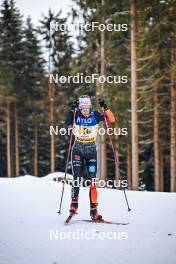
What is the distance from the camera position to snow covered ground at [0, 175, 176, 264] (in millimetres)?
4918

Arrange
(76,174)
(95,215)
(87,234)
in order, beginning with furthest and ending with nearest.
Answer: (76,174) < (95,215) < (87,234)

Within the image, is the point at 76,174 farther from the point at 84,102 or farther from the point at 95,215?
the point at 84,102

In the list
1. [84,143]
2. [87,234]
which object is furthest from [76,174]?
[87,234]

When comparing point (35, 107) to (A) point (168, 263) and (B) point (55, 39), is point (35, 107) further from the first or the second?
(A) point (168, 263)

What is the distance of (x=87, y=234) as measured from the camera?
5.93 m

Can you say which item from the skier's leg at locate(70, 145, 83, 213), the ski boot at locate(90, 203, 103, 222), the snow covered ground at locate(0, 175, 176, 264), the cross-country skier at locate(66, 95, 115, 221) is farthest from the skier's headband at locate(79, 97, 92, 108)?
the snow covered ground at locate(0, 175, 176, 264)

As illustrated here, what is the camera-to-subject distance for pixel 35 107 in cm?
3269

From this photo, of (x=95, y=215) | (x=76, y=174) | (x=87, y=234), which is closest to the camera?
(x=87, y=234)

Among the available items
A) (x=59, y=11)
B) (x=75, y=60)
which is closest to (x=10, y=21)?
(x=59, y=11)

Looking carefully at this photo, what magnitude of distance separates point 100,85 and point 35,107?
14.8 metres

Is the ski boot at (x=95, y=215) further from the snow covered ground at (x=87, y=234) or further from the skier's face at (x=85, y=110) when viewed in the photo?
the skier's face at (x=85, y=110)

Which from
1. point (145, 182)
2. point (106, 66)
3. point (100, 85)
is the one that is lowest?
point (145, 182)

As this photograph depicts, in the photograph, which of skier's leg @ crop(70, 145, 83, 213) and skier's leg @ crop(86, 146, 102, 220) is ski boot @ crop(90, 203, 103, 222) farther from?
skier's leg @ crop(70, 145, 83, 213)

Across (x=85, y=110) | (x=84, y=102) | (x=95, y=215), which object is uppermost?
(x=84, y=102)
